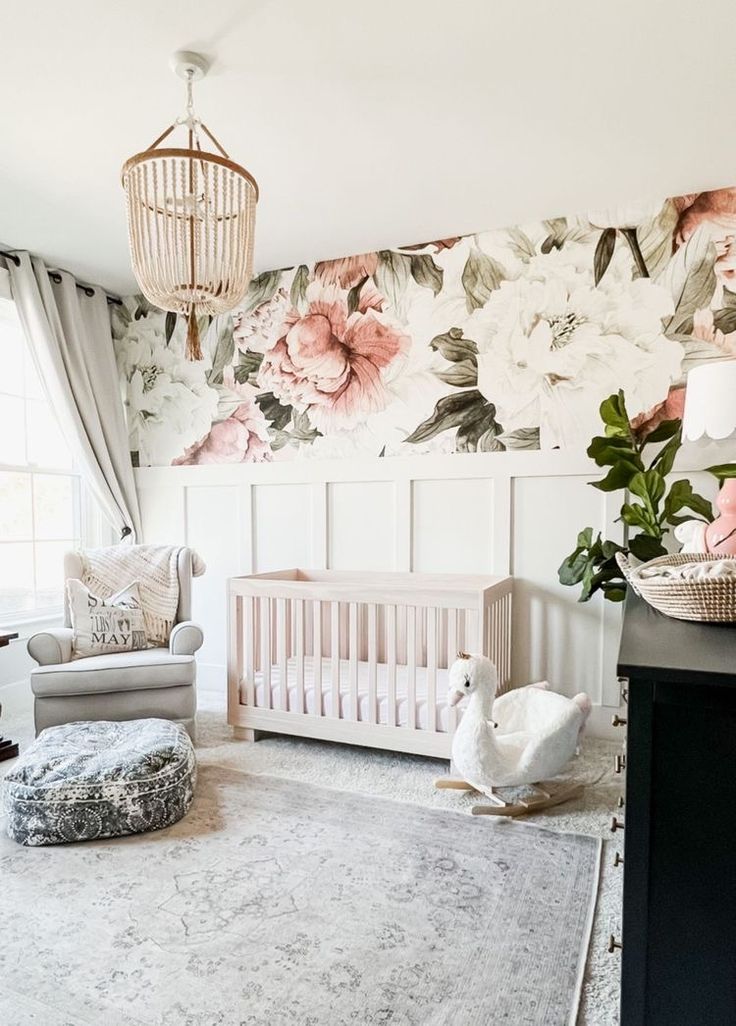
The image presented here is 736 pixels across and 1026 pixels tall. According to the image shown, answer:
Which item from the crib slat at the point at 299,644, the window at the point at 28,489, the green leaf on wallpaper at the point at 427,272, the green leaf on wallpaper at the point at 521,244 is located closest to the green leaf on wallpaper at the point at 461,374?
the green leaf on wallpaper at the point at 427,272

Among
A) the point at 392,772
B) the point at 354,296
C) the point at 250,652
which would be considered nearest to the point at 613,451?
the point at 392,772

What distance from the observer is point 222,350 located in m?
3.70

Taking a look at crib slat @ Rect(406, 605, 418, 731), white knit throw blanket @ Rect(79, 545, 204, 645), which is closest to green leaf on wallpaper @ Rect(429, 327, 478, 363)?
crib slat @ Rect(406, 605, 418, 731)

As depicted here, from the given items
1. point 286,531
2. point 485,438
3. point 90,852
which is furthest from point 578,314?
point 90,852

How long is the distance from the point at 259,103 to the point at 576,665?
2.54 m

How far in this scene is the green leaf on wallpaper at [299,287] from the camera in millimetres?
3492

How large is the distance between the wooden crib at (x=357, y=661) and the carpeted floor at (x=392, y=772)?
0.09 m

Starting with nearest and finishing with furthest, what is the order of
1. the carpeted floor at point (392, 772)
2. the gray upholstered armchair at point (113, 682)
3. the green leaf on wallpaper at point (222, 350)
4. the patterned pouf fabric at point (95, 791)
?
1. the carpeted floor at point (392, 772)
2. the patterned pouf fabric at point (95, 791)
3. the gray upholstered armchair at point (113, 682)
4. the green leaf on wallpaper at point (222, 350)

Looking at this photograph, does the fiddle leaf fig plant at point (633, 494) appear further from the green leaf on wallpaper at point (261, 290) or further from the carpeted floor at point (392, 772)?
the green leaf on wallpaper at point (261, 290)

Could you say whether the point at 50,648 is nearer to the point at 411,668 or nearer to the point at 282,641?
the point at 282,641

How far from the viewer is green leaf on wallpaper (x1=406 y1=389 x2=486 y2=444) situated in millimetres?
3137

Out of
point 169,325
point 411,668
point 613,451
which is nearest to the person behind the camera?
point 613,451

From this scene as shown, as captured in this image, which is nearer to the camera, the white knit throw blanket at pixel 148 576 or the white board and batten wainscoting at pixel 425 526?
the white board and batten wainscoting at pixel 425 526

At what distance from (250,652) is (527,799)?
1.31 meters
